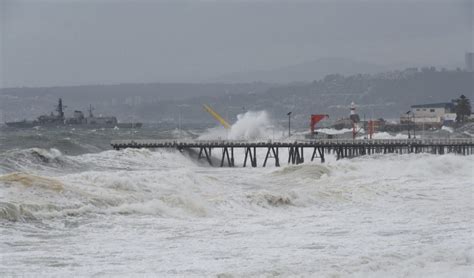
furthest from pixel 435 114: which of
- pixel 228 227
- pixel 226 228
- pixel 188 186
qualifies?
pixel 226 228

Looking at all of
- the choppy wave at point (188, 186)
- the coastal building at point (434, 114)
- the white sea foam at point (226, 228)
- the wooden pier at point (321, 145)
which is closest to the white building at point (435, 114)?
the coastal building at point (434, 114)

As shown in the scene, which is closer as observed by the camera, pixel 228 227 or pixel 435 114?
pixel 228 227

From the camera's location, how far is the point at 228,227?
3269 cm

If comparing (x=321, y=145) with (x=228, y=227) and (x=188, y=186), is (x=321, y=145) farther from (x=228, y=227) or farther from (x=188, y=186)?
(x=228, y=227)

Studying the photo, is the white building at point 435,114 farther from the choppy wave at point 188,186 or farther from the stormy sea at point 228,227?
the stormy sea at point 228,227

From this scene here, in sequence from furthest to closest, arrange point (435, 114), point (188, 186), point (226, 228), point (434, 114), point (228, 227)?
point (434, 114) < point (435, 114) < point (188, 186) < point (228, 227) < point (226, 228)

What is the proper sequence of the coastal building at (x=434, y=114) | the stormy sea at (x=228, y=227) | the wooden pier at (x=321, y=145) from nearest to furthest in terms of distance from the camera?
the stormy sea at (x=228, y=227)
the wooden pier at (x=321, y=145)
the coastal building at (x=434, y=114)

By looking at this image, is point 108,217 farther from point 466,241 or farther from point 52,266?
point 466,241

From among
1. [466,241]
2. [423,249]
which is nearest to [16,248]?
[423,249]

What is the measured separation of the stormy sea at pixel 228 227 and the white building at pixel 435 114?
128 meters

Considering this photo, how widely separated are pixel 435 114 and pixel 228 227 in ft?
521

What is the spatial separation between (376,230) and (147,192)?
569 inches

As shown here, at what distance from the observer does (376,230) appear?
32062mm

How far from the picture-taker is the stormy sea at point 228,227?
2478 cm
